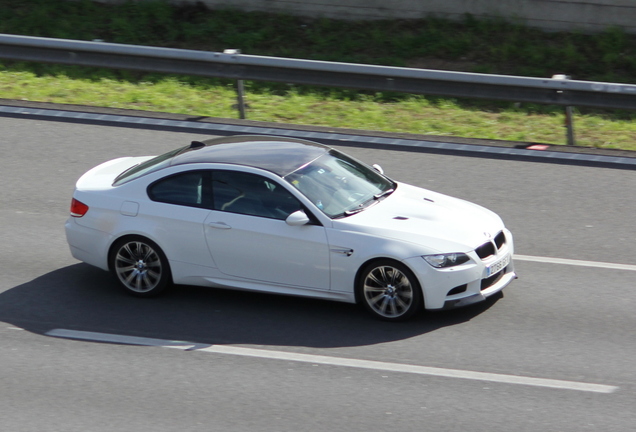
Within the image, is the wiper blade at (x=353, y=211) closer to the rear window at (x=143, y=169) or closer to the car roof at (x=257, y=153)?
the car roof at (x=257, y=153)

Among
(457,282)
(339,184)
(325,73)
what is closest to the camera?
(457,282)

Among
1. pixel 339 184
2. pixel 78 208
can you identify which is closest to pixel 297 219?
pixel 339 184

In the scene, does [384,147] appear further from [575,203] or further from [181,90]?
[181,90]

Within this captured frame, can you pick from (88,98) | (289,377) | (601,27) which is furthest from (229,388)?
(601,27)

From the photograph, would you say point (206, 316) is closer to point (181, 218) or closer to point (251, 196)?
point (181, 218)

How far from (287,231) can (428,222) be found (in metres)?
1.23

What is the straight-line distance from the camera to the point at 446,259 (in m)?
7.92

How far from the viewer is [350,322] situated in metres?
8.22

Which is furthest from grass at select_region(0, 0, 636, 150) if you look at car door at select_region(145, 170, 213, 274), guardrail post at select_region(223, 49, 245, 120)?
car door at select_region(145, 170, 213, 274)

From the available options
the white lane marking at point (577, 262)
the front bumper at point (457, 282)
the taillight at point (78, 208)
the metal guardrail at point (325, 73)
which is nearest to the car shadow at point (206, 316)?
the front bumper at point (457, 282)

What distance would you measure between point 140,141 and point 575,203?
5.94m

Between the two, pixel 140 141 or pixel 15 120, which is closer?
pixel 140 141

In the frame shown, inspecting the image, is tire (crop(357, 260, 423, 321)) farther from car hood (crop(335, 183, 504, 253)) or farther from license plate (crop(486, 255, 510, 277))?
license plate (crop(486, 255, 510, 277))

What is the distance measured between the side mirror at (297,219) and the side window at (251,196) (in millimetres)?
119
